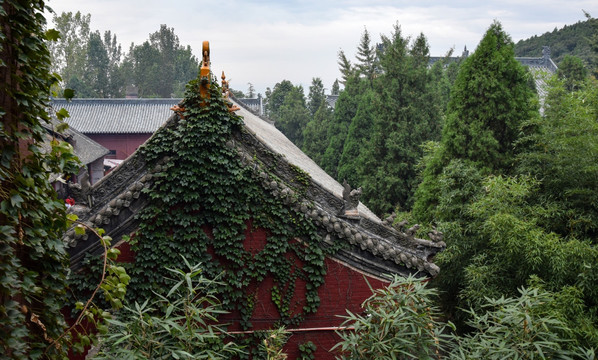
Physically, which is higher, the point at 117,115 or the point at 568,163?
the point at 117,115

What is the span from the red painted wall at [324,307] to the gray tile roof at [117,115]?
104 ft

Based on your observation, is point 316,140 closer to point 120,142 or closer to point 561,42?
point 120,142

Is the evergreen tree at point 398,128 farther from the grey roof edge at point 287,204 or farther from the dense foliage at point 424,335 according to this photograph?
the dense foliage at point 424,335

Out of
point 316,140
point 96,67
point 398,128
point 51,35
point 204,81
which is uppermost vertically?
point 96,67

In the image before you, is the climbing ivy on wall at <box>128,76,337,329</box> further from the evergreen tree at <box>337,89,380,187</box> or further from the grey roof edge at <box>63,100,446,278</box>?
the evergreen tree at <box>337,89,380,187</box>

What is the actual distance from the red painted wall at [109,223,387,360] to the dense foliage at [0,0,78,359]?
320cm

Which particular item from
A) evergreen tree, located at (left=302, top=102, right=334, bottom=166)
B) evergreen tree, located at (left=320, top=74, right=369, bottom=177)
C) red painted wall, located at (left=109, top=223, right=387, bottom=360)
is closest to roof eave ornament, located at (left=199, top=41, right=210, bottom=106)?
red painted wall, located at (left=109, top=223, right=387, bottom=360)

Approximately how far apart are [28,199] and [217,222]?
3.12 metres

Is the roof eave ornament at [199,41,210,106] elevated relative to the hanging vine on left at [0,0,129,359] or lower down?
elevated

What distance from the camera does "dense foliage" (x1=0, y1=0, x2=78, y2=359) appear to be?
3.15m

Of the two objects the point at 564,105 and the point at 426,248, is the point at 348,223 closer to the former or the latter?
the point at 426,248

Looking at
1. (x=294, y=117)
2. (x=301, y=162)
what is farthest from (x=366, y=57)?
(x=301, y=162)

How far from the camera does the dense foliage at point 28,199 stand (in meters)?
3.15

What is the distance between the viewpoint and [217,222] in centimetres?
638
